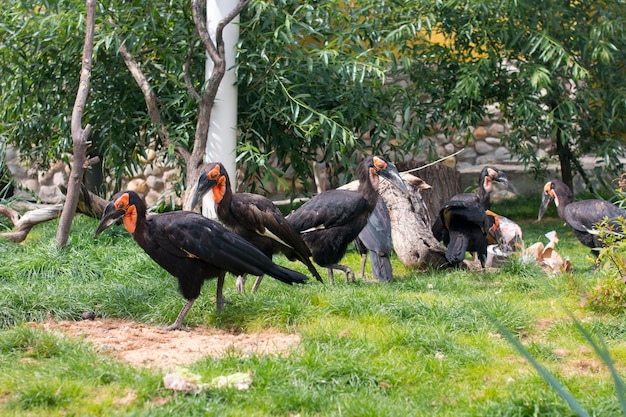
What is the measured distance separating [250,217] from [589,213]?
12.4 ft

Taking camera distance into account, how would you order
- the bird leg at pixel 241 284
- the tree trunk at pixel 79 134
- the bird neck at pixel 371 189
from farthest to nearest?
the bird neck at pixel 371 189 → the tree trunk at pixel 79 134 → the bird leg at pixel 241 284

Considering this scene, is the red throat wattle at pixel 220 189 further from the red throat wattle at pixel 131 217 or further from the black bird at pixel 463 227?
the black bird at pixel 463 227

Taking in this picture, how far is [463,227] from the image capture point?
27.0ft

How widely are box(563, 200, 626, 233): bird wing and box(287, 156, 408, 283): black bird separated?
2211mm

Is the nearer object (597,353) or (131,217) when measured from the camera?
(597,353)

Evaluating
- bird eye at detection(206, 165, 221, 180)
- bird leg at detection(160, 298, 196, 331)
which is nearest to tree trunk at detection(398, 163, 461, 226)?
bird eye at detection(206, 165, 221, 180)

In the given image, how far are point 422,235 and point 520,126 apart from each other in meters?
3.33

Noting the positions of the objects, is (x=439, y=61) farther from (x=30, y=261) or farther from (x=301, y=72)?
(x=30, y=261)

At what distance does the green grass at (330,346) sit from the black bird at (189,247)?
1.03 feet

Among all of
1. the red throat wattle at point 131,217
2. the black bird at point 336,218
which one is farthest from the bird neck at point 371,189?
the red throat wattle at point 131,217

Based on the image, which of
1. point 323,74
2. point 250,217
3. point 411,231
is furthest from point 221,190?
point 323,74

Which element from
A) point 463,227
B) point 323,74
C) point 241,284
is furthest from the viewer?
point 323,74

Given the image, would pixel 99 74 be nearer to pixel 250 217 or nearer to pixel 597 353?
pixel 250 217

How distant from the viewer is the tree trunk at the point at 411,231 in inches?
330
